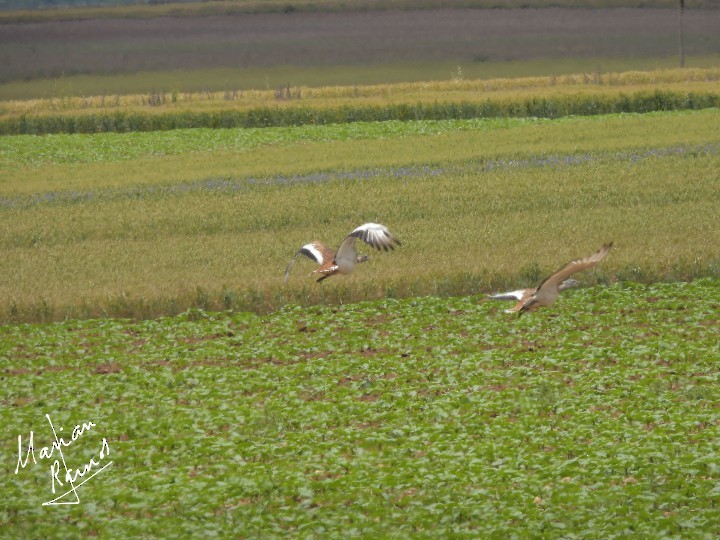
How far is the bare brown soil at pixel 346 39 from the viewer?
10538 cm

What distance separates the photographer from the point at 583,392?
15.1 m

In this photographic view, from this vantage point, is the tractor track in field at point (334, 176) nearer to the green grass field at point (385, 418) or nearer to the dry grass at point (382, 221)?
the dry grass at point (382, 221)

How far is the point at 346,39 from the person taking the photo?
118812mm

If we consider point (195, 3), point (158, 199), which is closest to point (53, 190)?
point (158, 199)

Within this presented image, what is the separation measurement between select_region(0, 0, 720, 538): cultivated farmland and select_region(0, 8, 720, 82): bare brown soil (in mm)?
64544

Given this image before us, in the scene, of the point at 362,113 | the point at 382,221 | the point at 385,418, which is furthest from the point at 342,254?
the point at 362,113

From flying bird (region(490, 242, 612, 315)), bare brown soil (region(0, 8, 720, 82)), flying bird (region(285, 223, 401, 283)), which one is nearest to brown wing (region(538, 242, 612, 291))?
flying bird (region(490, 242, 612, 315))

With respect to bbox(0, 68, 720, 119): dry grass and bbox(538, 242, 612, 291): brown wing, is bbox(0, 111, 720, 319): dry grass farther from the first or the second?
bbox(0, 68, 720, 119): dry grass

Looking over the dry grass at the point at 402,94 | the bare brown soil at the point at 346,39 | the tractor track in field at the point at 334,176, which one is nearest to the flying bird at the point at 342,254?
the tractor track in field at the point at 334,176

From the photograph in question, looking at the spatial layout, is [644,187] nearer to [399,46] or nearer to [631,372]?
[631,372]

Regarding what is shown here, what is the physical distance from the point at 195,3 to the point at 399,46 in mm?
49032

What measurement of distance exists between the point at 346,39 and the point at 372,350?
103385 millimetres

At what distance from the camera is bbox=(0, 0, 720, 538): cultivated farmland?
1190 centimetres

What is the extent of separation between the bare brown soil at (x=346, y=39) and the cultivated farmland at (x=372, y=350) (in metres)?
64.5
